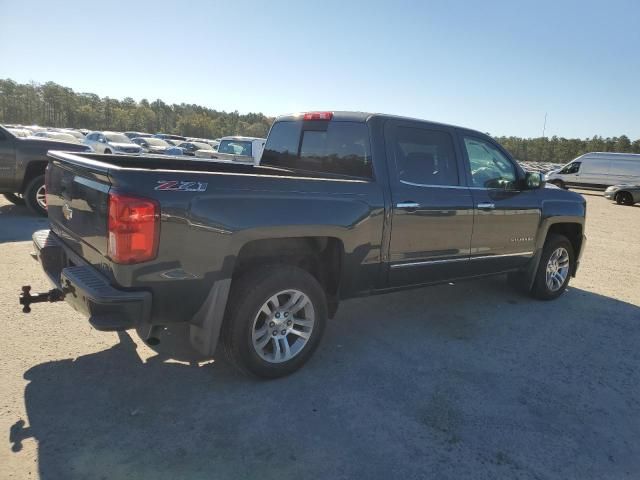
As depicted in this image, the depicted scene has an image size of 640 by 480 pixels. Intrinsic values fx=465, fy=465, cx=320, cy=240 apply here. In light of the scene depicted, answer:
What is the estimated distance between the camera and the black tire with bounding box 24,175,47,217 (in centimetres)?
843

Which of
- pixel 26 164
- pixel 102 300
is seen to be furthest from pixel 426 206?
pixel 26 164

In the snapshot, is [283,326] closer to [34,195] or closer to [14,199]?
[34,195]

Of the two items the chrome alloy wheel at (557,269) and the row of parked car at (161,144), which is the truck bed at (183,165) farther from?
the chrome alloy wheel at (557,269)

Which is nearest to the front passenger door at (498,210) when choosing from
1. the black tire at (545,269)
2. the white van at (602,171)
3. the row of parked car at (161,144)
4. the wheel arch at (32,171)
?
the black tire at (545,269)

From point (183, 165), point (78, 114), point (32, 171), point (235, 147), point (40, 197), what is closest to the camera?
point (183, 165)

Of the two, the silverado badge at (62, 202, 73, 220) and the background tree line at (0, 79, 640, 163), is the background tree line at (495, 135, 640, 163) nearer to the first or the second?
the background tree line at (0, 79, 640, 163)

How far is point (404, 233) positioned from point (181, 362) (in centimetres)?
205

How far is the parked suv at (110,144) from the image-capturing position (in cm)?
2250

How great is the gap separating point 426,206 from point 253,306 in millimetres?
1770

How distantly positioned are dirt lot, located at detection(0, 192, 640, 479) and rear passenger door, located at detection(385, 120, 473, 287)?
712 mm

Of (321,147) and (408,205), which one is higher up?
(321,147)

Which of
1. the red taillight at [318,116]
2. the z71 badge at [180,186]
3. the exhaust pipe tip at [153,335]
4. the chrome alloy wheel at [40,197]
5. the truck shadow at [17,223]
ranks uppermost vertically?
the red taillight at [318,116]

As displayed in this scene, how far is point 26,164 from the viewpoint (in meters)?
8.27

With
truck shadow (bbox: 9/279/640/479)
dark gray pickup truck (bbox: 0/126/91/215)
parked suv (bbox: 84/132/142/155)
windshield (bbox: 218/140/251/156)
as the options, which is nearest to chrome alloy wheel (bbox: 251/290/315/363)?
truck shadow (bbox: 9/279/640/479)
